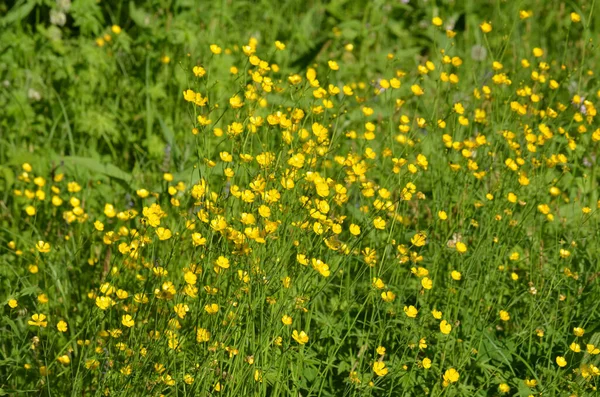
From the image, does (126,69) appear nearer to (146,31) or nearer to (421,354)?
(146,31)

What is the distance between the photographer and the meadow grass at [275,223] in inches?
85.1

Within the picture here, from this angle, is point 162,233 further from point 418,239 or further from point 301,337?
point 418,239

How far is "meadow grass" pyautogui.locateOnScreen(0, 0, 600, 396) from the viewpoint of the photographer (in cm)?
216

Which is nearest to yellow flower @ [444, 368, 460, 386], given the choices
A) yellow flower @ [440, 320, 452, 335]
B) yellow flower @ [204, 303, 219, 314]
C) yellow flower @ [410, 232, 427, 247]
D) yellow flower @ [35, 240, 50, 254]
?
yellow flower @ [440, 320, 452, 335]

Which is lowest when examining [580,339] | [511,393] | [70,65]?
[511,393]

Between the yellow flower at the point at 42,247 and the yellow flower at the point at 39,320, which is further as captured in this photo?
the yellow flower at the point at 42,247

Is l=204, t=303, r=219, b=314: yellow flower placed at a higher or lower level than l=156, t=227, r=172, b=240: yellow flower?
lower

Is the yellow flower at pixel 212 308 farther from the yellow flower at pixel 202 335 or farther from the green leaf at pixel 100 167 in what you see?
the green leaf at pixel 100 167

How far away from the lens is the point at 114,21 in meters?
4.08

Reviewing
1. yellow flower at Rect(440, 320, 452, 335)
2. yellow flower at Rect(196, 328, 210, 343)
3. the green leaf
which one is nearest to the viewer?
yellow flower at Rect(196, 328, 210, 343)

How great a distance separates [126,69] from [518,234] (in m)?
1.99

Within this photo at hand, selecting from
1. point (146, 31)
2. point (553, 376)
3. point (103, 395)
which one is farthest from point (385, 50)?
point (103, 395)

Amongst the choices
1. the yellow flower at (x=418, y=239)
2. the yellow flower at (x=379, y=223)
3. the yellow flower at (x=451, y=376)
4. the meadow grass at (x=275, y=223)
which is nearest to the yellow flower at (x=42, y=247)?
the meadow grass at (x=275, y=223)

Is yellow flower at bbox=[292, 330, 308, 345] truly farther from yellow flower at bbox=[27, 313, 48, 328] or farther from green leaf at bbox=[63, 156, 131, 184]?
green leaf at bbox=[63, 156, 131, 184]
